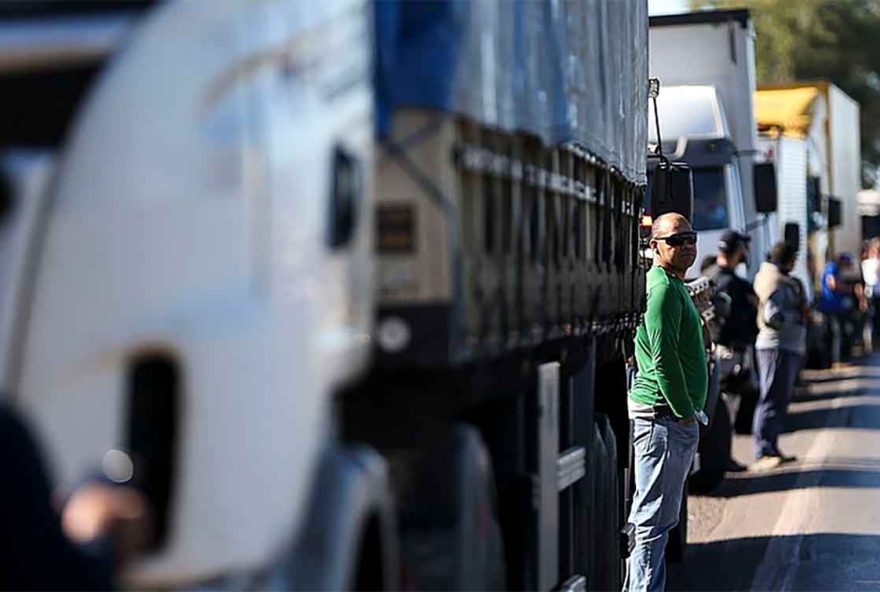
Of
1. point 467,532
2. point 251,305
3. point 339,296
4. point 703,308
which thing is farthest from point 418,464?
point 703,308

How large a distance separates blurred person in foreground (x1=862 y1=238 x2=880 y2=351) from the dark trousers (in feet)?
59.0

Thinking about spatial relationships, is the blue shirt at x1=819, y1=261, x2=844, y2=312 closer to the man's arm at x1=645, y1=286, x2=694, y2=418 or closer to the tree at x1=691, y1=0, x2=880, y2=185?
the man's arm at x1=645, y1=286, x2=694, y2=418

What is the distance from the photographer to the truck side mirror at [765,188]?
19.1 m

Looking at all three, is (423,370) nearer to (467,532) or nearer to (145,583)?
(467,532)

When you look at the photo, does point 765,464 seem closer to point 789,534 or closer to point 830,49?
point 789,534

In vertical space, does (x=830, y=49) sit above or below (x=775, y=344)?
above

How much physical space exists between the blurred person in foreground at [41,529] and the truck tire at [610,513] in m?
5.08

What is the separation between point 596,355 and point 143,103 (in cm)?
490

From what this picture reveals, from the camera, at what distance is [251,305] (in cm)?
350

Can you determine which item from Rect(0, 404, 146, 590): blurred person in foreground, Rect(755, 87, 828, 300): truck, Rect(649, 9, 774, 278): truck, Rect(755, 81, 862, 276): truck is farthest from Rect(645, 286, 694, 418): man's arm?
Rect(755, 81, 862, 276): truck

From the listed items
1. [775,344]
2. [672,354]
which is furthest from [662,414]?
[775,344]

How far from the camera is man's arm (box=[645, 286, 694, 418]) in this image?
372 inches

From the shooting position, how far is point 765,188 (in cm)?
1922

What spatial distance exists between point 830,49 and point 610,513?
63.9 metres
